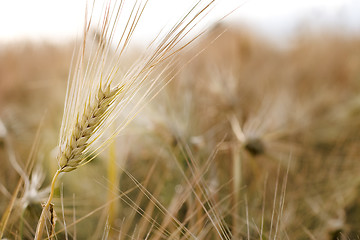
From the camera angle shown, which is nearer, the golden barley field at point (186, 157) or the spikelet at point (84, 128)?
the spikelet at point (84, 128)

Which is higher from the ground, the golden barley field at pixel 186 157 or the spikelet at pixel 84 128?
the spikelet at pixel 84 128

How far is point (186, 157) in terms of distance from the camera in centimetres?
69

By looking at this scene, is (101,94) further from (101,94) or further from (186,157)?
(186,157)

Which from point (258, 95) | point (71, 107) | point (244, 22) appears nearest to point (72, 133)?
point (71, 107)

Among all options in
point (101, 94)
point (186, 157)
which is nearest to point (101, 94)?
point (101, 94)

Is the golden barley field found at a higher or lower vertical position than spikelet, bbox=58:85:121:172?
lower

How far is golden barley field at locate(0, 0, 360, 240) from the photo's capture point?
Result: 0.63m

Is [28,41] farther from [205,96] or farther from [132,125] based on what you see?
[132,125]

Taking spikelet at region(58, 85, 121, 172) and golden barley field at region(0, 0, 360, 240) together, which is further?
golden barley field at region(0, 0, 360, 240)

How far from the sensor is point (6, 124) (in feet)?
4.52

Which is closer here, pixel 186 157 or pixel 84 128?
pixel 84 128

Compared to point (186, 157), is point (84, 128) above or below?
above

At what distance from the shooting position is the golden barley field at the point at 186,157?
63 centimetres

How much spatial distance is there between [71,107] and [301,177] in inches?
36.3
